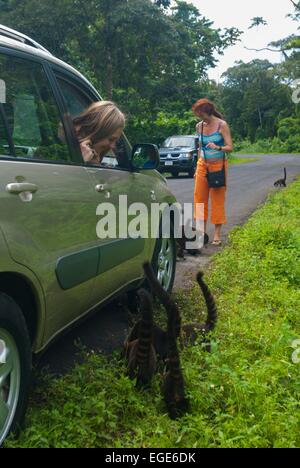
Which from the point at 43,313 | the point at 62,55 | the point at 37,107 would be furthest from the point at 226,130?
the point at 62,55

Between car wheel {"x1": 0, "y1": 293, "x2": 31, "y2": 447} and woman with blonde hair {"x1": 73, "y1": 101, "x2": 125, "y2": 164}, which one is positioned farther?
woman with blonde hair {"x1": 73, "y1": 101, "x2": 125, "y2": 164}

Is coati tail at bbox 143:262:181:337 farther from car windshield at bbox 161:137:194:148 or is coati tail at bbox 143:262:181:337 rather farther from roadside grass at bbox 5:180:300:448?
car windshield at bbox 161:137:194:148

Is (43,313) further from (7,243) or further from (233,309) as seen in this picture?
(233,309)

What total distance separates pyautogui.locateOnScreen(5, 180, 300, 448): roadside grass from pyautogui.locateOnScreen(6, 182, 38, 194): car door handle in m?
1.04

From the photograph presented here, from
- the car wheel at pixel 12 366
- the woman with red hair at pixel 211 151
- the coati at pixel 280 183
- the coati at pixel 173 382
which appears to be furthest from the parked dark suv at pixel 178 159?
the car wheel at pixel 12 366

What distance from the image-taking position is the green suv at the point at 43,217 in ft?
7.50

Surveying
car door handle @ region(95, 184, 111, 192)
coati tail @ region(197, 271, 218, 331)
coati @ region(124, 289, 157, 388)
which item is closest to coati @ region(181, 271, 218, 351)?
coati tail @ region(197, 271, 218, 331)

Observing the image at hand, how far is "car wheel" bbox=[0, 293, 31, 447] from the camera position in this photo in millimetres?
2225

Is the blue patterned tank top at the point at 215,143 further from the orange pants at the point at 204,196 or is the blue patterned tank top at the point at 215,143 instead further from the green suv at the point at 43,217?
the green suv at the point at 43,217

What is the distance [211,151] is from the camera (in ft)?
22.2

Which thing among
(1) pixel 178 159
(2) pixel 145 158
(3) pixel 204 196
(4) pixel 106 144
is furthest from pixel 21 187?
(1) pixel 178 159

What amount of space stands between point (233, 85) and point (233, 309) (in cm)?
7566

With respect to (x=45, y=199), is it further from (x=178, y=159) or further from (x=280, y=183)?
(x=178, y=159)

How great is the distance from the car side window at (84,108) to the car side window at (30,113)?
0.74 ft
